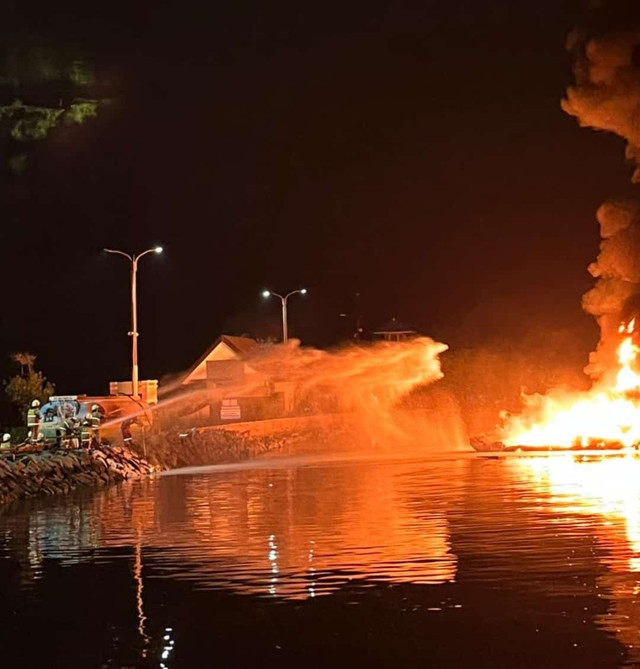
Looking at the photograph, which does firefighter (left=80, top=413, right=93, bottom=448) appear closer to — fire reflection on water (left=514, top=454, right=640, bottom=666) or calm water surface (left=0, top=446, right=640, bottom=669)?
calm water surface (left=0, top=446, right=640, bottom=669)

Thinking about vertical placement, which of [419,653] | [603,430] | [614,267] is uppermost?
[614,267]

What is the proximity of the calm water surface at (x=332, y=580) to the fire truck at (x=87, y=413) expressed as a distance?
13534 mm

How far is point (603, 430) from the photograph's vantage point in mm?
56062

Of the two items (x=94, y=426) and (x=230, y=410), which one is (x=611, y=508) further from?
(x=230, y=410)

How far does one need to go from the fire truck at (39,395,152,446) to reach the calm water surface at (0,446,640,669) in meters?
13.5

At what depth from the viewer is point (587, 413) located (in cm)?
5900

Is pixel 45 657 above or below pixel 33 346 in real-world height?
below

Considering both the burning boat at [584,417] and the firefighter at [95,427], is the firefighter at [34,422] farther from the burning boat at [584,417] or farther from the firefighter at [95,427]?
the burning boat at [584,417]

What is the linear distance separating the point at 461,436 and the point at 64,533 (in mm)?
55285

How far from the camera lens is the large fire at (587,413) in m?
55.7

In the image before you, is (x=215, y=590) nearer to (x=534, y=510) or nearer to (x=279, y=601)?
(x=279, y=601)

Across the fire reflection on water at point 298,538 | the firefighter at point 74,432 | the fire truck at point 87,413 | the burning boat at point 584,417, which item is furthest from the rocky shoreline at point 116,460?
the burning boat at point 584,417

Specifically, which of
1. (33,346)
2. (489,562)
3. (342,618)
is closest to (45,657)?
(342,618)

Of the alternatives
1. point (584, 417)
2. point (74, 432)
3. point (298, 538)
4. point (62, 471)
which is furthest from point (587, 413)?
point (298, 538)
